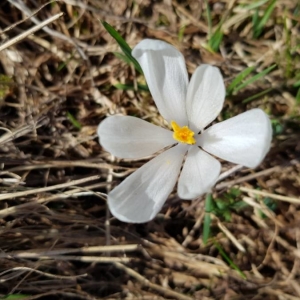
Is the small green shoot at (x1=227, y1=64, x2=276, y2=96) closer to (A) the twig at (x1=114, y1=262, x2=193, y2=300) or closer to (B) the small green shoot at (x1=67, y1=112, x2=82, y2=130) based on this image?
(B) the small green shoot at (x1=67, y1=112, x2=82, y2=130)

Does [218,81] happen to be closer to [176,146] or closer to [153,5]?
[176,146]

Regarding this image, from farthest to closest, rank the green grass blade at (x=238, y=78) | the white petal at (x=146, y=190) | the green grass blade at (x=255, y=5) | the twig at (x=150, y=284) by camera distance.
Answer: the twig at (x=150, y=284) < the green grass blade at (x=255, y=5) < the green grass blade at (x=238, y=78) < the white petal at (x=146, y=190)

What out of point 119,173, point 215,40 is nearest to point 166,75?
point 215,40

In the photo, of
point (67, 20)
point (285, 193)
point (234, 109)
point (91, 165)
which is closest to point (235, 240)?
point (285, 193)

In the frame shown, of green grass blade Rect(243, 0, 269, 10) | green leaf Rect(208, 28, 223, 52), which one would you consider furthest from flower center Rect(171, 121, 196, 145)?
green grass blade Rect(243, 0, 269, 10)

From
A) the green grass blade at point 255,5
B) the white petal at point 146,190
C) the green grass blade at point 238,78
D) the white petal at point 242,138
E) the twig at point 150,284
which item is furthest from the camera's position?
the twig at point 150,284

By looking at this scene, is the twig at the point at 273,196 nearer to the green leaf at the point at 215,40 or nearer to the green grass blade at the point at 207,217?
the green grass blade at the point at 207,217

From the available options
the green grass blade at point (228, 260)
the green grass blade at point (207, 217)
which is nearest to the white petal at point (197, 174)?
the green grass blade at point (207, 217)
